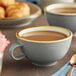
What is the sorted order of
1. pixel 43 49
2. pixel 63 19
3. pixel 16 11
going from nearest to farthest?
pixel 43 49
pixel 63 19
pixel 16 11

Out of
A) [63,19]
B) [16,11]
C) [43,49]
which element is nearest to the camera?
[43,49]

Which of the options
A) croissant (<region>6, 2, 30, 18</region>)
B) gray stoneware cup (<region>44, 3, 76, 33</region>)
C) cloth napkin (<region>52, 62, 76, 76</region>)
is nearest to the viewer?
cloth napkin (<region>52, 62, 76, 76</region>)

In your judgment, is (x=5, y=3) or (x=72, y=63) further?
(x=5, y=3)

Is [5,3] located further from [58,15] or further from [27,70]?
[27,70]

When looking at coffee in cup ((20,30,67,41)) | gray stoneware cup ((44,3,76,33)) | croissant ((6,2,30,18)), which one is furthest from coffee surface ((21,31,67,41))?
croissant ((6,2,30,18))

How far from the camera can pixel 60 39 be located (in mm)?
582

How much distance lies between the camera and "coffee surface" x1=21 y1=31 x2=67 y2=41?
593 mm

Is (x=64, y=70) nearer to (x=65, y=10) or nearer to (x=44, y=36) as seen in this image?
(x=44, y=36)

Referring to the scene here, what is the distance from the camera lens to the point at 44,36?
1.99ft

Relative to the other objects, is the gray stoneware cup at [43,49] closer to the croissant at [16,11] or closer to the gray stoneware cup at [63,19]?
the gray stoneware cup at [63,19]

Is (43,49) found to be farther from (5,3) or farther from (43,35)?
(5,3)

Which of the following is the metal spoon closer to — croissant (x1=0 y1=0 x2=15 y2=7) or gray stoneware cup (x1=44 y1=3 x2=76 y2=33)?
gray stoneware cup (x1=44 y1=3 x2=76 y2=33)

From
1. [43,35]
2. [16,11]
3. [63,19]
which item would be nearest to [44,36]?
[43,35]

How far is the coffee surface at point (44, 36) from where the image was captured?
1.95 feet
